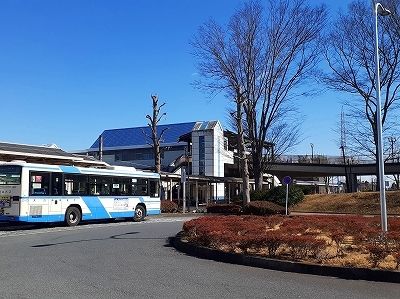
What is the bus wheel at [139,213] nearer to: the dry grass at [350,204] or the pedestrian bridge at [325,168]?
the dry grass at [350,204]

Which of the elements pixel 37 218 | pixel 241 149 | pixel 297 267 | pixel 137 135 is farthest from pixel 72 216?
pixel 137 135

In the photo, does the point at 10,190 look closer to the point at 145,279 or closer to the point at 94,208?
the point at 94,208

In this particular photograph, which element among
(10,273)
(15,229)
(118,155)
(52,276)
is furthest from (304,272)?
(118,155)

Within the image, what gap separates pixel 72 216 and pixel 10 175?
3.88 m

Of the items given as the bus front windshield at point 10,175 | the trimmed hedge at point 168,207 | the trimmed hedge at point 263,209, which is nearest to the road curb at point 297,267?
the bus front windshield at point 10,175

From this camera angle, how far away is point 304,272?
9766 mm

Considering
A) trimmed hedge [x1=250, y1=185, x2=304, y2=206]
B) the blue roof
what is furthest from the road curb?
the blue roof

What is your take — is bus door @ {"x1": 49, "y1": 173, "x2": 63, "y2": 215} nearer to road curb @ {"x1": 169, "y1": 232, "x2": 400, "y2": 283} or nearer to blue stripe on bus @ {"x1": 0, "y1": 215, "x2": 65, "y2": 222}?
blue stripe on bus @ {"x1": 0, "y1": 215, "x2": 65, "y2": 222}

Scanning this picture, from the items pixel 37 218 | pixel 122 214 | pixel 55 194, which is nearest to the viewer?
pixel 37 218

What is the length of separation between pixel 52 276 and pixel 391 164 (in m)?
50.4

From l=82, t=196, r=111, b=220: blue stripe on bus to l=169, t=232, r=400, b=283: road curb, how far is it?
454 inches

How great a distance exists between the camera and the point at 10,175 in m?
20.0

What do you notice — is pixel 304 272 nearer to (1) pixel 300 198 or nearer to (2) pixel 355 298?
(2) pixel 355 298

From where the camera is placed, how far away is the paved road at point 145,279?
7723mm
